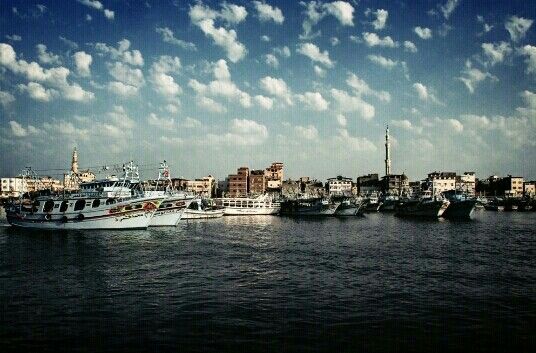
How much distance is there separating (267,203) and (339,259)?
8854 cm

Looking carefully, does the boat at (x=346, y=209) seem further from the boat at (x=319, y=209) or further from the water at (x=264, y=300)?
the water at (x=264, y=300)

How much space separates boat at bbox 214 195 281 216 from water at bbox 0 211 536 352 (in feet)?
252

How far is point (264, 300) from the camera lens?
18.9 metres

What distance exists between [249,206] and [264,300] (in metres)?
99.1

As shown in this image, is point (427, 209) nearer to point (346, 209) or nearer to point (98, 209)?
point (346, 209)

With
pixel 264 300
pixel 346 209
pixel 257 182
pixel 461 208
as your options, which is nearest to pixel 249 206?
pixel 346 209

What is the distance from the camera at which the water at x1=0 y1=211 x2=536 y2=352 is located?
1395 cm

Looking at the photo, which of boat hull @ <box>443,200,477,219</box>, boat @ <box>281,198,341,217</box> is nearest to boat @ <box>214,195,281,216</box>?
boat @ <box>281,198,341,217</box>

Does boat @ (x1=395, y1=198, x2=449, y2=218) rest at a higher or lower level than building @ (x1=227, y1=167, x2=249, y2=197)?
lower

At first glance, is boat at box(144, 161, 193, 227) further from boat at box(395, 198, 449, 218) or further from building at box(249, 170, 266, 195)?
building at box(249, 170, 266, 195)

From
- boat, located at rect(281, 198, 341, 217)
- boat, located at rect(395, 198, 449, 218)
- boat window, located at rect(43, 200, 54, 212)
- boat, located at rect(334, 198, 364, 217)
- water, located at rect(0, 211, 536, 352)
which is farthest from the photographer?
boat, located at rect(281, 198, 341, 217)

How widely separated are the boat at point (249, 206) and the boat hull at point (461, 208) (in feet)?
150

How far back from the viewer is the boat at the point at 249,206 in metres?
112

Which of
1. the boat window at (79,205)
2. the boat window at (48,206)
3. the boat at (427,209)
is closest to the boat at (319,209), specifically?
the boat at (427,209)
